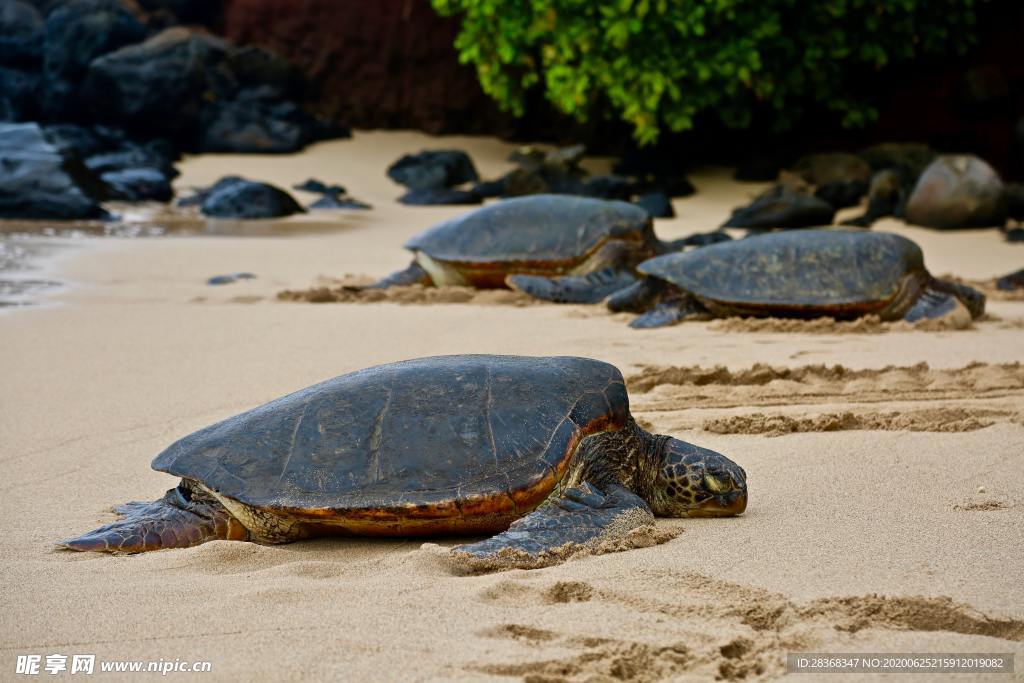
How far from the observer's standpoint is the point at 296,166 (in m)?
15.3

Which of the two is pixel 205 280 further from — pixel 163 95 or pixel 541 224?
pixel 163 95

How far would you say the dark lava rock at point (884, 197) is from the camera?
34.1ft

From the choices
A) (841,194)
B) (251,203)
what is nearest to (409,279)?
(251,203)

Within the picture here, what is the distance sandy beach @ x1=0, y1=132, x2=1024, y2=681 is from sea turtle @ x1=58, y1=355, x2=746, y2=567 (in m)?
0.08

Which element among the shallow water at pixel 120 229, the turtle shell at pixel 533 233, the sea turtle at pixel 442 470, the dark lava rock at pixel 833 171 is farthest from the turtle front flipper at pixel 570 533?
the dark lava rock at pixel 833 171

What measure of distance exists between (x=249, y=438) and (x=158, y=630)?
72 cm

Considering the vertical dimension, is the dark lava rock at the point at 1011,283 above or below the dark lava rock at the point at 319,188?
above

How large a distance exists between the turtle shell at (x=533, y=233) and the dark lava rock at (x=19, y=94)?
13467 millimetres

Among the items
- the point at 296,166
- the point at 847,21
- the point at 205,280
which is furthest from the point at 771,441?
the point at 296,166

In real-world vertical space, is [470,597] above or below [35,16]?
below

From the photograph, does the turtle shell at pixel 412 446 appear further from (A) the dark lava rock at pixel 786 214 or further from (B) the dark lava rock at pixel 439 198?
(B) the dark lava rock at pixel 439 198

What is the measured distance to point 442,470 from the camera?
2.50 meters

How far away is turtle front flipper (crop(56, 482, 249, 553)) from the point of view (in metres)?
2.50

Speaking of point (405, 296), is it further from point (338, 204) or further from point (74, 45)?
point (74, 45)
